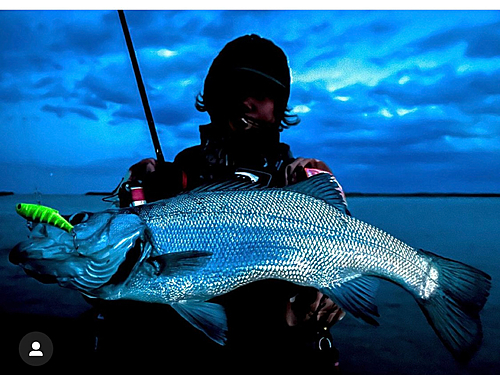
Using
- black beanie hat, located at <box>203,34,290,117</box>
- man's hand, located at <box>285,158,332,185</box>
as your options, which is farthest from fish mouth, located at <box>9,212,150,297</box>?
black beanie hat, located at <box>203,34,290,117</box>

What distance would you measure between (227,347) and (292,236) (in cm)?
114

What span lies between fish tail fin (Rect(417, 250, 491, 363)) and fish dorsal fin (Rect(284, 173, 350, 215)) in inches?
23.4

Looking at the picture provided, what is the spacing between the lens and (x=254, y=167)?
3.04 m

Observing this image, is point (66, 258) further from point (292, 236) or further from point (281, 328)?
point (281, 328)

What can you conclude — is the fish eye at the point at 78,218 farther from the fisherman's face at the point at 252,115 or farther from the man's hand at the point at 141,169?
the fisherman's face at the point at 252,115

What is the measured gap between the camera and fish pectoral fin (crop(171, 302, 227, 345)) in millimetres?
1846

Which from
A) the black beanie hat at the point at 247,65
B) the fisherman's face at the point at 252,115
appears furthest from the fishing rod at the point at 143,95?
the fisherman's face at the point at 252,115

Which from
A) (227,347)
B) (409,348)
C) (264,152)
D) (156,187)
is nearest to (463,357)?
(227,347)

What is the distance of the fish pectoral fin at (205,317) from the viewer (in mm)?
1846

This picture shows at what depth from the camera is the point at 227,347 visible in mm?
2543

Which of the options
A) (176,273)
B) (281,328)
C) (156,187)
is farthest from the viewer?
(156,187)

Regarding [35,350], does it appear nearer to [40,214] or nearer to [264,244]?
[40,214]

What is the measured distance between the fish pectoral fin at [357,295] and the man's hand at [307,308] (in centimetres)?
60

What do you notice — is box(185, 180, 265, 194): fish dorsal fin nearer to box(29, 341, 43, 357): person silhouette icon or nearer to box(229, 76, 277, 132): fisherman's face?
box(229, 76, 277, 132): fisherman's face
